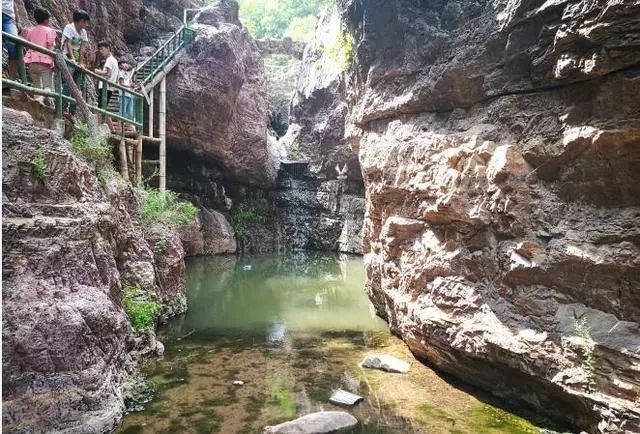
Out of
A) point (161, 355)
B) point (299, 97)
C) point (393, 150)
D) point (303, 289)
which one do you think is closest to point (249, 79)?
point (299, 97)

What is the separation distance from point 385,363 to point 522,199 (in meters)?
3.22

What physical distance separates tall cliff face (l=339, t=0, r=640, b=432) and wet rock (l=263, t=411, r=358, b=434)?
6.34 feet

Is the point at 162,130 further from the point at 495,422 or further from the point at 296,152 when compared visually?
the point at 495,422

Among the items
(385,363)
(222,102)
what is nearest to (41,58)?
(385,363)

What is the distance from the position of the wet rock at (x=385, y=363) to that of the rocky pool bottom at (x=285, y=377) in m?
0.11

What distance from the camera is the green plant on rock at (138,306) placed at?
24.2 ft

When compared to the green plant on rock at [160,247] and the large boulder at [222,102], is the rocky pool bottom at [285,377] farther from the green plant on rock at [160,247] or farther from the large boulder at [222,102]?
the large boulder at [222,102]

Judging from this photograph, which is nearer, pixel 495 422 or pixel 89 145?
pixel 495 422

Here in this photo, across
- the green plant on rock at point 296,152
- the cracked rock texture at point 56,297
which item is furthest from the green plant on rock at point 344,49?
the green plant on rock at point 296,152

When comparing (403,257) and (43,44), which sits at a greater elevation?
(43,44)

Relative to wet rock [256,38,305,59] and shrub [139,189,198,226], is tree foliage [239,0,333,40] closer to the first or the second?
wet rock [256,38,305,59]

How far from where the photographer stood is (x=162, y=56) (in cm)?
1705

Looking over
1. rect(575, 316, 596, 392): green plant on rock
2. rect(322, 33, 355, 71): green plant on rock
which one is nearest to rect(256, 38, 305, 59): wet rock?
rect(322, 33, 355, 71): green plant on rock

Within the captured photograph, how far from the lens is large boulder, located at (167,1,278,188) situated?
58.7ft
